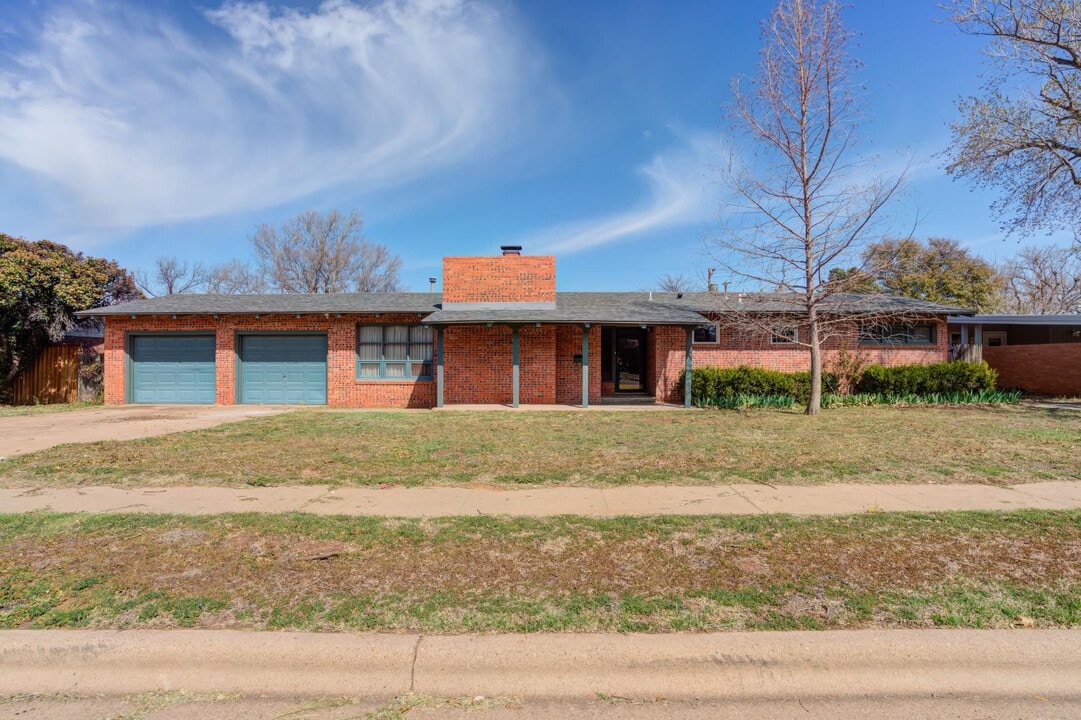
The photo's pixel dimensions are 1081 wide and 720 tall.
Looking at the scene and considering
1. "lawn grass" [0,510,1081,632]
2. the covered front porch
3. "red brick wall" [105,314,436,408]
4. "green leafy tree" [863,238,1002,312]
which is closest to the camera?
"lawn grass" [0,510,1081,632]

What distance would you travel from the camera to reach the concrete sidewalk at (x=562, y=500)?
521cm

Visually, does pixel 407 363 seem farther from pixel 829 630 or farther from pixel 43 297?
pixel 829 630

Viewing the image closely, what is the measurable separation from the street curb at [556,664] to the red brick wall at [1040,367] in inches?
811

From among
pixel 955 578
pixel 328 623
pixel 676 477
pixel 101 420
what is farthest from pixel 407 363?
pixel 955 578

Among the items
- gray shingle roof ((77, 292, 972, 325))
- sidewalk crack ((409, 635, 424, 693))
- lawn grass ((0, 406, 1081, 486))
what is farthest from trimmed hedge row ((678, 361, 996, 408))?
sidewalk crack ((409, 635, 424, 693))

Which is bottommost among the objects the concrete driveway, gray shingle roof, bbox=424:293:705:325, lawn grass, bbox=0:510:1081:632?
lawn grass, bbox=0:510:1081:632

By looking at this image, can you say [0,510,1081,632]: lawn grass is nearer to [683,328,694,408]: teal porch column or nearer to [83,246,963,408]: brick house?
[683,328,694,408]: teal porch column

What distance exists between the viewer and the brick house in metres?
15.3

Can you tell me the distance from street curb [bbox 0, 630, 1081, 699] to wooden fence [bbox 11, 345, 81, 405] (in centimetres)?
1852

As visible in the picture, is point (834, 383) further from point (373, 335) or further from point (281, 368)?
point (281, 368)

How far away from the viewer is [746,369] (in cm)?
1498

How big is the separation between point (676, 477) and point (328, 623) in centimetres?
452

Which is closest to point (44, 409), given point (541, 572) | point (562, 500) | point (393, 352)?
point (393, 352)

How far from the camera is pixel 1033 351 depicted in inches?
719
